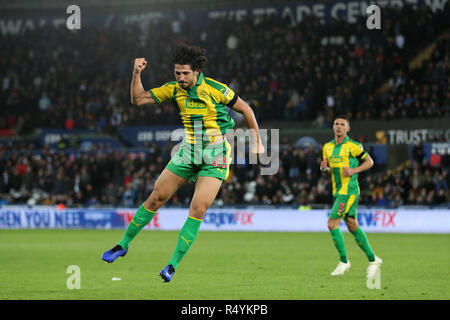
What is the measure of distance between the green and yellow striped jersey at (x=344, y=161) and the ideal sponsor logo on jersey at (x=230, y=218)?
11898 millimetres

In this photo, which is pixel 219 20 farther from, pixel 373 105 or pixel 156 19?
pixel 373 105

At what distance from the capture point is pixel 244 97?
27047mm

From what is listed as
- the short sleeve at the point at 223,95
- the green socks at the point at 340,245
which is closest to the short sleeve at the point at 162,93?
the short sleeve at the point at 223,95

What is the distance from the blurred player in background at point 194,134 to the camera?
829cm

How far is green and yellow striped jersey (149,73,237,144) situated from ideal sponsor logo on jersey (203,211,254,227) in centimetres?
1557

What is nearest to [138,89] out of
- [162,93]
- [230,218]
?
[162,93]

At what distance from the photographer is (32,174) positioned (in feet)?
88.2

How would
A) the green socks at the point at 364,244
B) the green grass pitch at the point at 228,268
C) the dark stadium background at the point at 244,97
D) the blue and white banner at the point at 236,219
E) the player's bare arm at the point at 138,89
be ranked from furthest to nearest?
the dark stadium background at the point at 244,97
the blue and white banner at the point at 236,219
the green socks at the point at 364,244
the green grass pitch at the point at 228,268
the player's bare arm at the point at 138,89

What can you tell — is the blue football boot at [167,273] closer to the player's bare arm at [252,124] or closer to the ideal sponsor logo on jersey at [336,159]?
the player's bare arm at [252,124]

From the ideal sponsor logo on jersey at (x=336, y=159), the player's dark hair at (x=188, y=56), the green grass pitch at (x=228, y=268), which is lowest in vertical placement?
the green grass pitch at (x=228, y=268)

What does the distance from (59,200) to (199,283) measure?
16.8m

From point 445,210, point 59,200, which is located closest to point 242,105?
point 445,210

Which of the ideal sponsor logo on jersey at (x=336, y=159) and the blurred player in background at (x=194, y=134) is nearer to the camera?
the blurred player in background at (x=194, y=134)

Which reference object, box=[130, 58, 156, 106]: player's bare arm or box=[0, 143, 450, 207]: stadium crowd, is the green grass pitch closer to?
box=[0, 143, 450, 207]: stadium crowd
